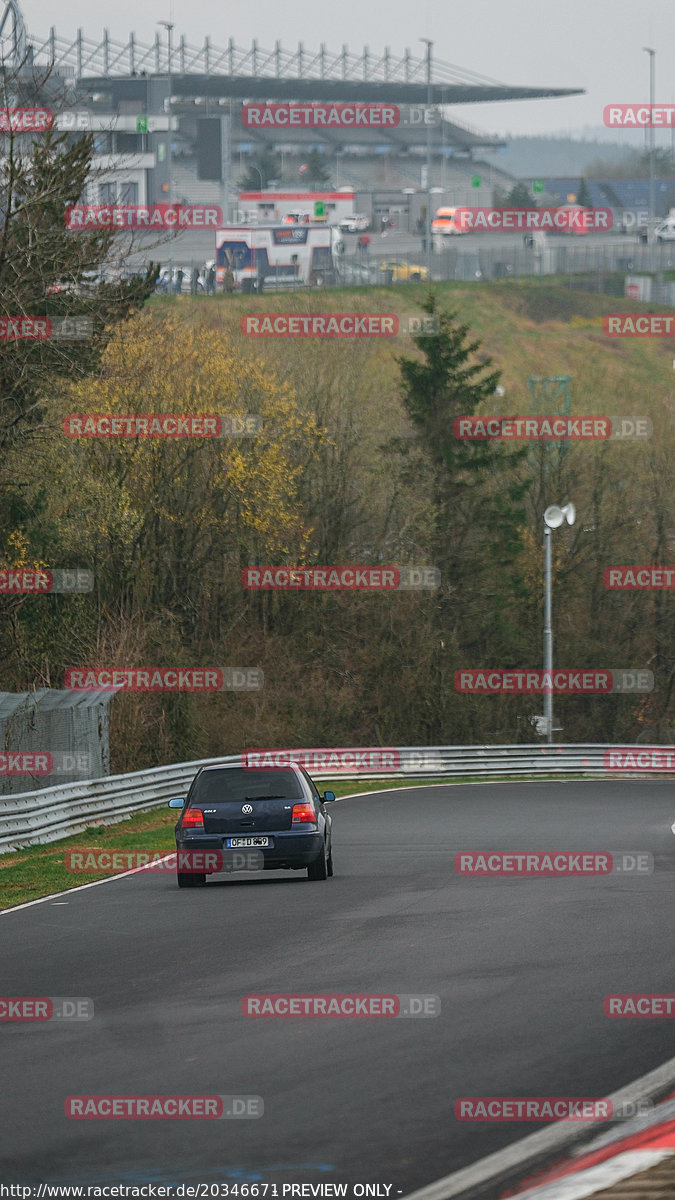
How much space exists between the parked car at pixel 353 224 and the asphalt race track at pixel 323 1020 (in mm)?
113365

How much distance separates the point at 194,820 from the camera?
18281 mm

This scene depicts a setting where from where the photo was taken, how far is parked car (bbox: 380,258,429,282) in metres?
103

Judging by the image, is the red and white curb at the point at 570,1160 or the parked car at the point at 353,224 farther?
the parked car at the point at 353,224

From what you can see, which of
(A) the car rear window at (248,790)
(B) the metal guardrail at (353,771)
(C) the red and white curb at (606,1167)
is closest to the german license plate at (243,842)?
(A) the car rear window at (248,790)

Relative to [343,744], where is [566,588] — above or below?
above

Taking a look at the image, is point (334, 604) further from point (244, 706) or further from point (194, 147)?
point (194, 147)

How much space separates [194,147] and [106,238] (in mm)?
111704

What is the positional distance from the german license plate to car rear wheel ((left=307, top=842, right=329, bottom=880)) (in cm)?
61

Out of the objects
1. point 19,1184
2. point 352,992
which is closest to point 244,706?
point 352,992

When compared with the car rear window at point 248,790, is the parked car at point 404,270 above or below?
above

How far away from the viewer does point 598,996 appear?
10469 mm

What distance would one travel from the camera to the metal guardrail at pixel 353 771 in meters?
26.1

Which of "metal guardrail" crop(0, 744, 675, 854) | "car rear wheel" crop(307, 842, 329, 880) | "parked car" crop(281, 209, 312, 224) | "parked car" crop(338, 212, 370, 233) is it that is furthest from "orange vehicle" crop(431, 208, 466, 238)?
"car rear wheel" crop(307, 842, 329, 880)

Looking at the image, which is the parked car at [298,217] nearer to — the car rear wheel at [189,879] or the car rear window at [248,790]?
the car rear window at [248,790]
